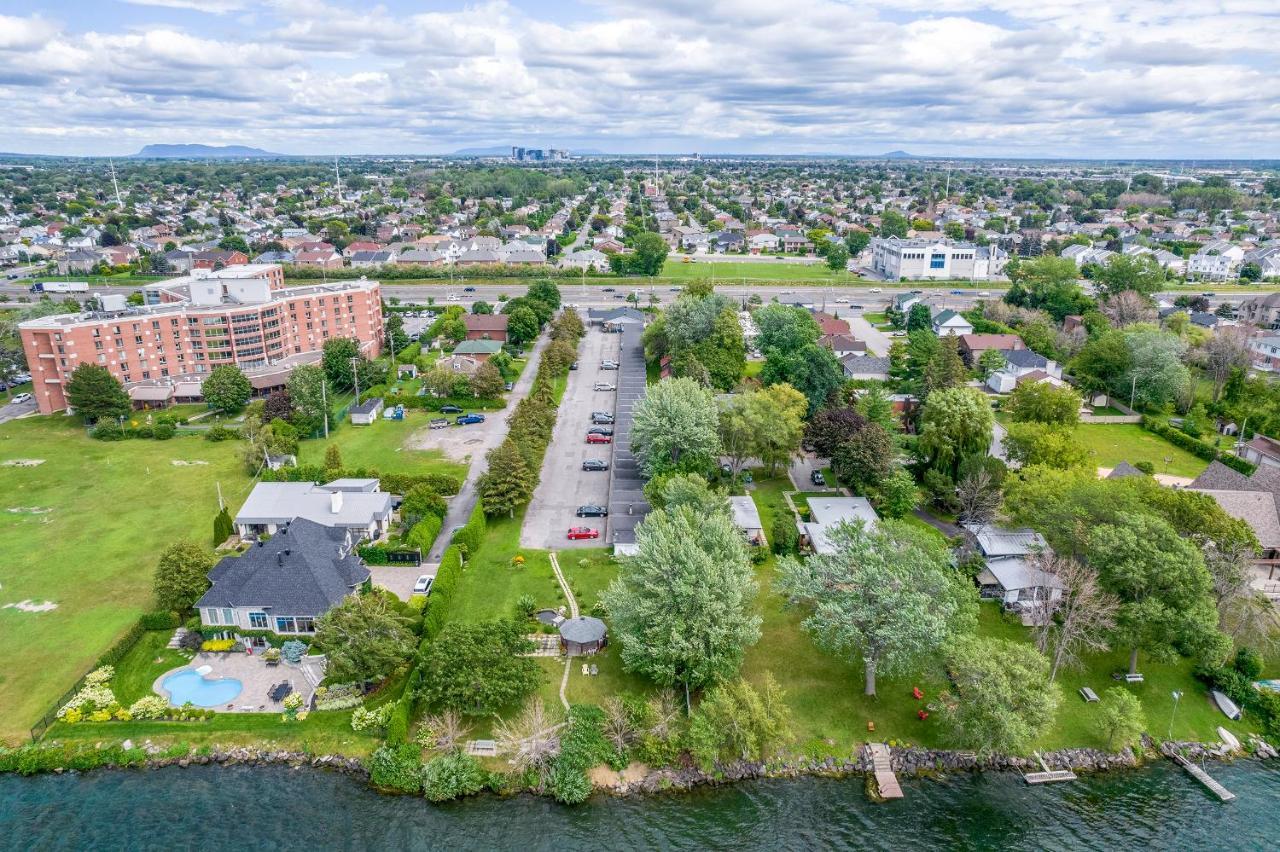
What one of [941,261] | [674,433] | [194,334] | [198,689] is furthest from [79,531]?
[941,261]

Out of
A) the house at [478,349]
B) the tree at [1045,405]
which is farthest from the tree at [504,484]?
the tree at [1045,405]

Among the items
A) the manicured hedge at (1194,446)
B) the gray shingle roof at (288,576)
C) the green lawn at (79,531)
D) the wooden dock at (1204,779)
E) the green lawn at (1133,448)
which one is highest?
the gray shingle roof at (288,576)

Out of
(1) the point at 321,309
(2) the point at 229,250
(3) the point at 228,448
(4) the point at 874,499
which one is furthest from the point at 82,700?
(2) the point at 229,250

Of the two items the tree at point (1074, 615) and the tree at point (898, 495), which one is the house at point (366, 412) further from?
the tree at point (1074, 615)

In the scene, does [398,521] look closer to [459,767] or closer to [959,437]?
[459,767]

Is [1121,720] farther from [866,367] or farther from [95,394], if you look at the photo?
[95,394]
